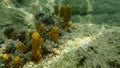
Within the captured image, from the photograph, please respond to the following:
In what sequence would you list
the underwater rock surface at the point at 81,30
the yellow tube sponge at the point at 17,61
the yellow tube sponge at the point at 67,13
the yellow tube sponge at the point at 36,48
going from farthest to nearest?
the yellow tube sponge at the point at 67,13 < the yellow tube sponge at the point at 36,48 < the yellow tube sponge at the point at 17,61 < the underwater rock surface at the point at 81,30

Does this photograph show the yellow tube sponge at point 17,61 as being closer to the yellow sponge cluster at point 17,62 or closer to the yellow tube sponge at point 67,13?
the yellow sponge cluster at point 17,62

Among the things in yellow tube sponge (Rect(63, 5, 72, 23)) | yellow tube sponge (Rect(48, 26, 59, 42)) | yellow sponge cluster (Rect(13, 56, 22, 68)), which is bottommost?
yellow sponge cluster (Rect(13, 56, 22, 68))

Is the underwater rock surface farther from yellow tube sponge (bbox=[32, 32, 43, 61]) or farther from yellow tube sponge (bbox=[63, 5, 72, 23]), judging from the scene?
yellow tube sponge (bbox=[63, 5, 72, 23])

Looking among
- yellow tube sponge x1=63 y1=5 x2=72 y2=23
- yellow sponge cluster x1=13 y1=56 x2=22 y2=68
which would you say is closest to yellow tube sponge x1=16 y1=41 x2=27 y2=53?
yellow sponge cluster x1=13 y1=56 x2=22 y2=68

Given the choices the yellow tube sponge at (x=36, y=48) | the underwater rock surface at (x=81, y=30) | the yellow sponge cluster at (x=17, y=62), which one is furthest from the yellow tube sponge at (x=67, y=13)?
the yellow sponge cluster at (x=17, y=62)

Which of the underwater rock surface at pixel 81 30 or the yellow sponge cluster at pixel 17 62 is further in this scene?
the yellow sponge cluster at pixel 17 62

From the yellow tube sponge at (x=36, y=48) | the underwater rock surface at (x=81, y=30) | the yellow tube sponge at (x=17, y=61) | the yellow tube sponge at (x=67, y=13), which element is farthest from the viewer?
the yellow tube sponge at (x=67, y=13)

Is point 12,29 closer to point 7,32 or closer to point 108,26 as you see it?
point 7,32

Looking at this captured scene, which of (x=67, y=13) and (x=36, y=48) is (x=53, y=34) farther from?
(x=67, y=13)

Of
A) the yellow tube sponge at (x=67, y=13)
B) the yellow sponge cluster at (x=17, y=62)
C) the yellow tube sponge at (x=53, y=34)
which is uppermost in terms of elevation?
the yellow tube sponge at (x=67, y=13)
